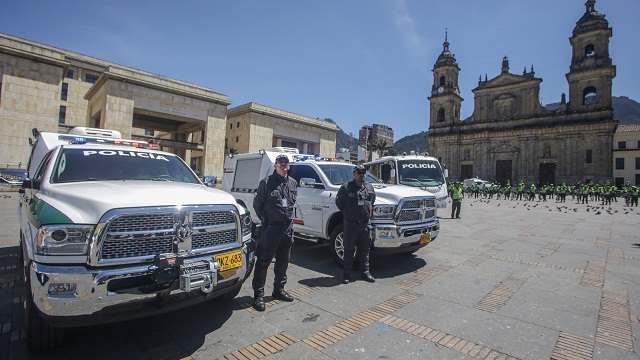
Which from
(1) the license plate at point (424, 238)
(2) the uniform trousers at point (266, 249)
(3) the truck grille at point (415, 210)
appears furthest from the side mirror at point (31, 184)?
(1) the license plate at point (424, 238)

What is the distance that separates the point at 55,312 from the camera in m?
2.44

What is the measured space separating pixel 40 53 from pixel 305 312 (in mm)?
33898

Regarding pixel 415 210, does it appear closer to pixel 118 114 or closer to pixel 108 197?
pixel 108 197

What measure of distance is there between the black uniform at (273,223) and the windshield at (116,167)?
1205mm

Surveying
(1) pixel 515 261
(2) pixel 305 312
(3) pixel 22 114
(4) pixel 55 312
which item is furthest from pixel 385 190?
(3) pixel 22 114

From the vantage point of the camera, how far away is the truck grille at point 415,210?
5673mm

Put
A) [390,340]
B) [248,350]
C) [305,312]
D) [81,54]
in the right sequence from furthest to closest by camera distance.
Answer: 1. [81,54]
2. [305,312]
3. [390,340]
4. [248,350]

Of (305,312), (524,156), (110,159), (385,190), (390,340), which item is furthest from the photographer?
(524,156)

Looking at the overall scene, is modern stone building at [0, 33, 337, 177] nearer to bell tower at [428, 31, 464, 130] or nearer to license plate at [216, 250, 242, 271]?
license plate at [216, 250, 242, 271]

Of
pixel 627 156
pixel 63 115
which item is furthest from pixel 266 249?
pixel 627 156

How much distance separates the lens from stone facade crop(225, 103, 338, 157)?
36.1m

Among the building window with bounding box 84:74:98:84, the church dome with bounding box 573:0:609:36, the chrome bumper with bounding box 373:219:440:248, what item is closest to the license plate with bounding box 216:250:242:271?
the chrome bumper with bounding box 373:219:440:248

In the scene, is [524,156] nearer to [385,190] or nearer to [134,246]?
[385,190]

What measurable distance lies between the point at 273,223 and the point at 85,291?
2.09 m
